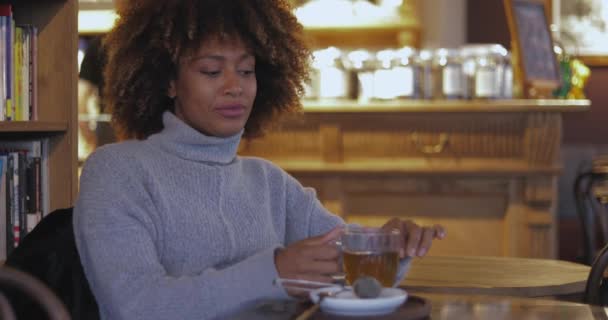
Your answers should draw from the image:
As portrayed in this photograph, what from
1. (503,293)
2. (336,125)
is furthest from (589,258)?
(503,293)

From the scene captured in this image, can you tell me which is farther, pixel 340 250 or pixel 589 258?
pixel 589 258

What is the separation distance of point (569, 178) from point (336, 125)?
233cm

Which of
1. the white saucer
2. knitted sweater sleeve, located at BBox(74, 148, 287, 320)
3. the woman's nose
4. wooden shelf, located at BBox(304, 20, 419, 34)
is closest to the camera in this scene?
the white saucer

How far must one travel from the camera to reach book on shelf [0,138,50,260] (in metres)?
2.30

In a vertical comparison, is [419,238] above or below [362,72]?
below

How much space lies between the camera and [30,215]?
2330 millimetres

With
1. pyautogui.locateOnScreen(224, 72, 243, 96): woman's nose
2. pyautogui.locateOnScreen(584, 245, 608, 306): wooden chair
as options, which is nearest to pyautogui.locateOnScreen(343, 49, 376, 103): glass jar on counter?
pyautogui.locateOnScreen(584, 245, 608, 306): wooden chair

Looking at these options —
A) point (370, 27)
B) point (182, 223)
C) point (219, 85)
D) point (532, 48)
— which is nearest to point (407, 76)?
point (532, 48)

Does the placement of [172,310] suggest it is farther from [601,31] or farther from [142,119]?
[601,31]

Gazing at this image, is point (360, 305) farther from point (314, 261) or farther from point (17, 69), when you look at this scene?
point (17, 69)

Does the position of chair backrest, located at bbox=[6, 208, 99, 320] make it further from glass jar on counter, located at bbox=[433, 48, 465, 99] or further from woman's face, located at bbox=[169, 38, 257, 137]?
glass jar on counter, located at bbox=[433, 48, 465, 99]

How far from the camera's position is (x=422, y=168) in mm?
4383

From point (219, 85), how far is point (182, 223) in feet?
0.79

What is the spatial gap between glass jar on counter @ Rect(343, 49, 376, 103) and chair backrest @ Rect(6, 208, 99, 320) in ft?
9.61
